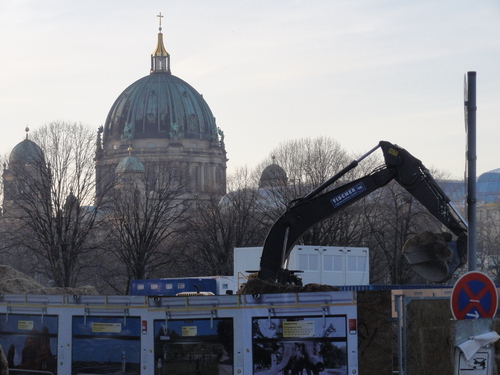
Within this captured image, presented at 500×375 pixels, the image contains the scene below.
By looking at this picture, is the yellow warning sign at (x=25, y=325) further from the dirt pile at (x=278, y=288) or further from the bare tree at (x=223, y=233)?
the bare tree at (x=223, y=233)

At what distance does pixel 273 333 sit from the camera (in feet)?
43.8

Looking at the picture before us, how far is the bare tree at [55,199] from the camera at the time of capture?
179 ft

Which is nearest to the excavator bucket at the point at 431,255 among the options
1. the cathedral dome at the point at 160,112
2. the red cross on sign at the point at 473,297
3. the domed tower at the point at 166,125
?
the red cross on sign at the point at 473,297

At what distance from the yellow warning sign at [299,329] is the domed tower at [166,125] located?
513 feet

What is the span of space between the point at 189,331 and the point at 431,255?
314 inches

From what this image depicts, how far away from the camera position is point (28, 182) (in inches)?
2281

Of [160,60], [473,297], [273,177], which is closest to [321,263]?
[473,297]

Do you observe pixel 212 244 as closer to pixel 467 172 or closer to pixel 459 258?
pixel 459 258

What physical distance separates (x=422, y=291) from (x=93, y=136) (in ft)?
120

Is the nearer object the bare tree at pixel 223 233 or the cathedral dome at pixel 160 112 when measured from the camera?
the bare tree at pixel 223 233

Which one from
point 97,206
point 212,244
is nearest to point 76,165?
point 97,206

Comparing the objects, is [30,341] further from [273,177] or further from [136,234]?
[273,177]

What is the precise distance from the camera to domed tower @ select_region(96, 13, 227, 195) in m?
173

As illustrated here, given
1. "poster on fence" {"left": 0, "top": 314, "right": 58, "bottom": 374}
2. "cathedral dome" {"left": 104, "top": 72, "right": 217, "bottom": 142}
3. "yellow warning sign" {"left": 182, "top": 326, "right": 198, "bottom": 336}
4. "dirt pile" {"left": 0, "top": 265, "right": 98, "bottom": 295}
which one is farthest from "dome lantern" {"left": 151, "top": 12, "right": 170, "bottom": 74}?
"yellow warning sign" {"left": 182, "top": 326, "right": 198, "bottom": 336}
